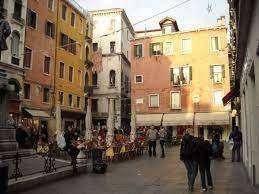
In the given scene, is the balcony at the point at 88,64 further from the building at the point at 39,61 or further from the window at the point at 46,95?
the window at the point at 46,95

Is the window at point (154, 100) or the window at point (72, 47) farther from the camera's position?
the window at point (154, 100)

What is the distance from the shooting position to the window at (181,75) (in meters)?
44.2

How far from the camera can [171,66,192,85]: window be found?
44.2 meters

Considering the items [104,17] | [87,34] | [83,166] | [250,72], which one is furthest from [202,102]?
[250,72]

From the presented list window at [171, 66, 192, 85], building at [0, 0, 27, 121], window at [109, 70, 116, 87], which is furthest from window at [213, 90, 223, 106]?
building at [0, 0, 27, 121]

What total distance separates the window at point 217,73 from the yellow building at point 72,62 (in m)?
13.2

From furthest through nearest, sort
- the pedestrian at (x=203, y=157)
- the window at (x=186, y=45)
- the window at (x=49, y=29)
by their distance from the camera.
→ the window at (x=186, y=45), the window at (x=49, y=29), the pedestrian at (x=203, y=157)

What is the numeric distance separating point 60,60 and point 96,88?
44.9 feet

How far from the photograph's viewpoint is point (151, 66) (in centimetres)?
4634

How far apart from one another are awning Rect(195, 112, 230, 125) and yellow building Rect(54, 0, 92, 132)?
11982 mm

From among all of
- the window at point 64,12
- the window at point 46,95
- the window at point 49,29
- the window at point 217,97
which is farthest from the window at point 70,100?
the window at point 217,97

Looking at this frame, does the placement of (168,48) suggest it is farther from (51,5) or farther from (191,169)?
(191,169)

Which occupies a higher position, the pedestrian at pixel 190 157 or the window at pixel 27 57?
the window at pixel 27 57

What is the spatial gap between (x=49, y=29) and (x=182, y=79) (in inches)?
615
